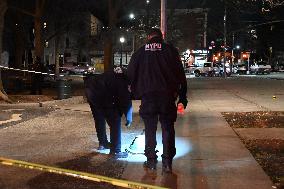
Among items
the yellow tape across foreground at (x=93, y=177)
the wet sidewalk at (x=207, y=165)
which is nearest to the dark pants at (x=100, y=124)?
the wet sidewalk at (x=207, y=165)

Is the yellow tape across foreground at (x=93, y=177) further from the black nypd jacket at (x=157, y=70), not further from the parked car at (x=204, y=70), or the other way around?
the parked car at (x=204, y=70)

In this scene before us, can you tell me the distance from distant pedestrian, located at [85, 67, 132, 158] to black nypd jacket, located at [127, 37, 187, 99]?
102 cm

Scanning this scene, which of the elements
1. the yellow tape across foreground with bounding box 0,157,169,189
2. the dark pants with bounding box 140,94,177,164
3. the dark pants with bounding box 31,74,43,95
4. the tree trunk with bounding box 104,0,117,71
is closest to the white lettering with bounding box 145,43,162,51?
the dark pants with bounding box 140,94,177,164

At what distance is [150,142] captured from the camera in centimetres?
723

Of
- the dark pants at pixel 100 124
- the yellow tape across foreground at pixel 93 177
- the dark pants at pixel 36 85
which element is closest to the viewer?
the yellow tape across foreground at pixel 93 177

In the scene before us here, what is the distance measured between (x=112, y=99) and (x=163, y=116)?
157cm

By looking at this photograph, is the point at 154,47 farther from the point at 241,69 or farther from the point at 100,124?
the point at 241,69

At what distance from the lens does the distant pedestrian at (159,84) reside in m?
6.96

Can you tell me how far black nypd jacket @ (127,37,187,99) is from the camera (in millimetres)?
6961

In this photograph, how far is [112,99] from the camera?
8.36 metres

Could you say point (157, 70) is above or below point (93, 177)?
above

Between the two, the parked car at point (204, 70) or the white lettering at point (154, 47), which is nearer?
the white lettering at point (154, 47)

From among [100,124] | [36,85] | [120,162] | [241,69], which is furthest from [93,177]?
[241,69]

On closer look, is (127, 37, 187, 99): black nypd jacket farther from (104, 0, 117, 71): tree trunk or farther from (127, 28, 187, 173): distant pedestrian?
(104, 0, 117, 71): tree trunk
